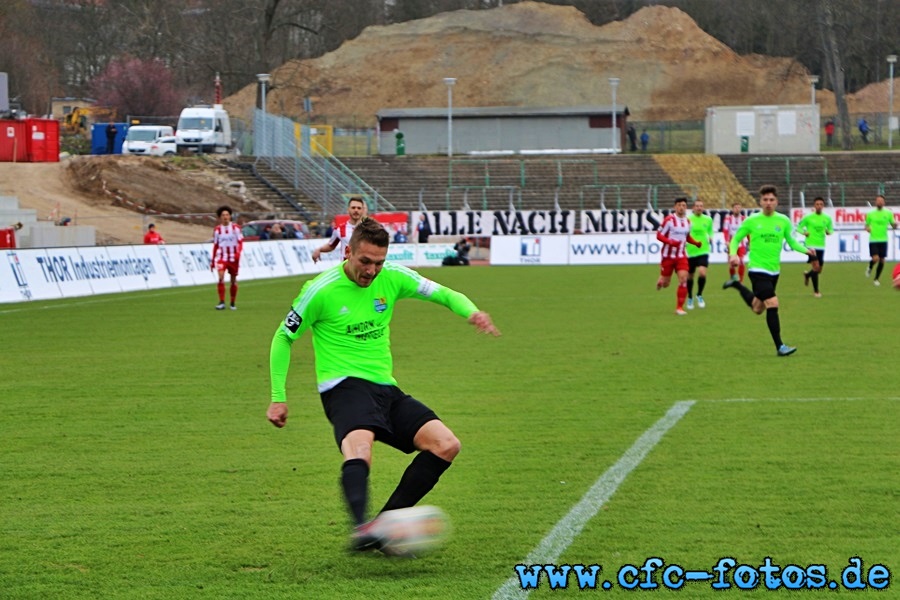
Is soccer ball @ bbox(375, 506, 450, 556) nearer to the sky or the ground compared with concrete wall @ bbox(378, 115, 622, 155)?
nearer to the ground

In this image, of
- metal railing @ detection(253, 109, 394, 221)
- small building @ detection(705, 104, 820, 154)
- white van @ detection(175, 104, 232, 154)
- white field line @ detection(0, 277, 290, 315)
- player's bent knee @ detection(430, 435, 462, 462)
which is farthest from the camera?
small building @ detection(705, 104, 820, 154)

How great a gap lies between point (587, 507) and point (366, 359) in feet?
5.72

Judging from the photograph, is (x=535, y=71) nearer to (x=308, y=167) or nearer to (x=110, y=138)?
(x=110, y=138)

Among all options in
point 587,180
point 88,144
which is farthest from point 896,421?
point 88,144

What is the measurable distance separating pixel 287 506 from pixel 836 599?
3.50 metres

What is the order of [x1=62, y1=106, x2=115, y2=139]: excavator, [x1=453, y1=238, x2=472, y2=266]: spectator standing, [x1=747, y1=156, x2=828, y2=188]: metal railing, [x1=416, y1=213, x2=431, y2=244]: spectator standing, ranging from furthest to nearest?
1. [x1=62, y1=106, x2=115, y2=139]: excavator
2. [x1=747, y1=156, x2=828, y2=188]: metal railing
3. [x1=416, y1=213, x2=431, y2=244]: spectator standing
4. [x1=453, y1=238, x2=472, y2=266]: spectator standing

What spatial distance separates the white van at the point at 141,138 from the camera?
220 feet

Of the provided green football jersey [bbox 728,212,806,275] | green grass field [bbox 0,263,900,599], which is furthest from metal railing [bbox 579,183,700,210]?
green football jersey [bbox 728,212,806,275]

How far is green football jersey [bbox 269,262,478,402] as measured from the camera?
7215 mm

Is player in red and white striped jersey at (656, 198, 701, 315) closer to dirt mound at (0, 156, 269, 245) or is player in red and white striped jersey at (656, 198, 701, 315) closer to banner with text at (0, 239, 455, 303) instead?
banner with text at (0, 239, 455, 303)

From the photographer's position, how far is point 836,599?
6129 mm

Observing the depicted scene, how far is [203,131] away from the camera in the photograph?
68.9 meters

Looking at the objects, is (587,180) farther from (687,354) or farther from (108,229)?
(687,354)

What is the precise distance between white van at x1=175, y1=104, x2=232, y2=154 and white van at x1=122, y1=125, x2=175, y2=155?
0.92 meters
